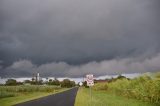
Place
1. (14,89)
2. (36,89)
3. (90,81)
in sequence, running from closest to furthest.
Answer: (90,81) → (14,89) → (36,89)

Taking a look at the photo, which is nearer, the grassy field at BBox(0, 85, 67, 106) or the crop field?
the crop field

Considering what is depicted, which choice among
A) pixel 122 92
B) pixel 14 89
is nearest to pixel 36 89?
pixel 14 89

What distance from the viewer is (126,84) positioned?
52.8m

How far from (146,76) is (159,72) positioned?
515 centimetres

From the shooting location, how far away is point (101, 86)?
309ft

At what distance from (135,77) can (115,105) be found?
17336 millimetres

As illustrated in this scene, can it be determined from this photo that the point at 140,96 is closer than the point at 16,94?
Yes

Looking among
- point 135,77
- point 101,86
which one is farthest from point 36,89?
point 135,77

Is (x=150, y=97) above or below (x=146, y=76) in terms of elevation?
below

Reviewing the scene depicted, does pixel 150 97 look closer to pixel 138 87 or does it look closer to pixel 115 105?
pixel 138 87

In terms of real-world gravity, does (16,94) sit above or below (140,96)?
above

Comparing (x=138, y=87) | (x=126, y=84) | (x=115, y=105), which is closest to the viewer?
(x=115, y=105)

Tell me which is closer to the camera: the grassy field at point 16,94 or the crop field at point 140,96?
the crop field at point 140,96

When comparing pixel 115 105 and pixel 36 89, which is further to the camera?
pixel 36 89
